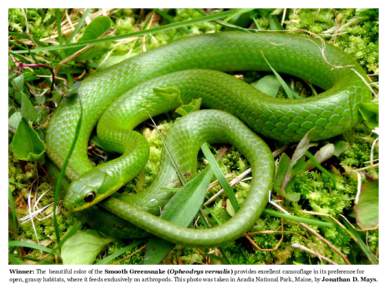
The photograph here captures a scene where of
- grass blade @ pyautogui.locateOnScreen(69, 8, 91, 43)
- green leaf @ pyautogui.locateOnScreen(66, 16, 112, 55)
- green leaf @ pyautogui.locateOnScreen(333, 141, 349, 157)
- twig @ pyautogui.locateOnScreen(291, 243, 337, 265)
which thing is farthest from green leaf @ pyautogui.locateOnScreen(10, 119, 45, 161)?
green leaf @ pyautogui.locateOnScreen(333, 141, 349, 157)

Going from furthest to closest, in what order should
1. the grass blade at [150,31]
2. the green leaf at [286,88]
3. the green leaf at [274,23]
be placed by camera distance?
the green leaf at [274,23] < the green leaf at [286,88] < the grass blade at [150,31]

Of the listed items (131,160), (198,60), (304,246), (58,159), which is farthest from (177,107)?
(304,246)

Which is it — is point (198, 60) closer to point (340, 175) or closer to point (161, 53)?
point (161, 53)

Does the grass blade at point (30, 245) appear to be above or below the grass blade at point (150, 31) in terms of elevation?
below

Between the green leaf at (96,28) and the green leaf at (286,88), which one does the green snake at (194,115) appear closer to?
the green leaf at (286,88)

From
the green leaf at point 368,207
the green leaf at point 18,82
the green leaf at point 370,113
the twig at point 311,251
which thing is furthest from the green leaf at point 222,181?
the green leaf at point 18,82
